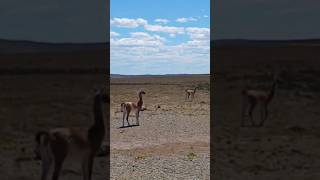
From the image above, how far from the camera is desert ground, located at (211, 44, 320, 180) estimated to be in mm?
5434

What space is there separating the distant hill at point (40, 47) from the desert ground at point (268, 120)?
4.35ft

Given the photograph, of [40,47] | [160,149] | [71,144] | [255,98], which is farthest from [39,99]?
[160,149]

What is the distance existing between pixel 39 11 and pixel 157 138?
7.62 meters

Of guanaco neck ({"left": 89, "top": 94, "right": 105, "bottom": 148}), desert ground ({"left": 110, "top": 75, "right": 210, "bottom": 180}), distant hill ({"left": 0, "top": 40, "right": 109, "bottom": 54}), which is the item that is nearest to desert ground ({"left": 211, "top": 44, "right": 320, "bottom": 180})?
guanaco neck ({"left": 89, "top": 94, "right": 105, "bottom": 148})

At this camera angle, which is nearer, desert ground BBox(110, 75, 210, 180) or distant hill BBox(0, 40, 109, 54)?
distant hill BBox(0, 40, 109, 54)

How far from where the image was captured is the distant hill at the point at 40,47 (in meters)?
4.54

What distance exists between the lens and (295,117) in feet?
21.3

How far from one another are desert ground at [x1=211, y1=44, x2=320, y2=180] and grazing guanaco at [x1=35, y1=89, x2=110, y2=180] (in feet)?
4.04

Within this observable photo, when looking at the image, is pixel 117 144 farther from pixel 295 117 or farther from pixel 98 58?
pixel 98 58

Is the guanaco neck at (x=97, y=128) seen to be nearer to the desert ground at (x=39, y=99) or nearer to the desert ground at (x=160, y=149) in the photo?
the desert ground at (x=39, y=99)

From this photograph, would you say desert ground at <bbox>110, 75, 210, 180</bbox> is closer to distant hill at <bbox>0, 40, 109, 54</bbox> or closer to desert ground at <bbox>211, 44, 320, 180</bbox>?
desert ground at <bbox>211, 44, 320, 180</bbox>

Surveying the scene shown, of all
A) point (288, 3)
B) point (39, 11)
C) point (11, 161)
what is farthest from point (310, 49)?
point (11, 161)

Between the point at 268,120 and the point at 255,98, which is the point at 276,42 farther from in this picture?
the point at 268,120

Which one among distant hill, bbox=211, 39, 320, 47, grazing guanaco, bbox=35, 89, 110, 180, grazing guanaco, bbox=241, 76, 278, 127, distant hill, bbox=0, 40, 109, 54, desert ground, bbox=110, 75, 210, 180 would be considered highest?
distant hill, bbox=211, 39, 320, 47
